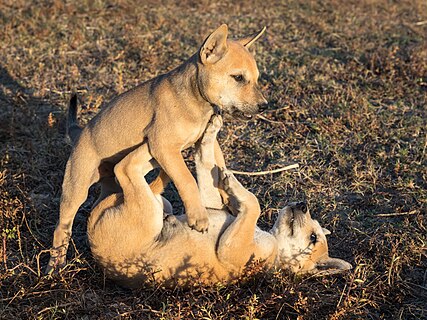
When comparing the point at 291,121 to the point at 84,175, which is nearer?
the point at 84,175

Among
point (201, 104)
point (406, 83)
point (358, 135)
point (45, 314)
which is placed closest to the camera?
point (45, 314)

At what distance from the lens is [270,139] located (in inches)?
306

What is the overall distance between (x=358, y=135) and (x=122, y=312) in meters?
4.47

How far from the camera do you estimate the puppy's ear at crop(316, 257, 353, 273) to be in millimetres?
5145

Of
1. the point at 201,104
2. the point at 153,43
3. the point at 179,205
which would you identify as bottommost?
the point at 179,205

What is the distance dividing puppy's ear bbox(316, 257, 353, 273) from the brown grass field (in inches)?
4.6

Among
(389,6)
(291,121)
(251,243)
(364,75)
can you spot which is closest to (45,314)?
(251,243)

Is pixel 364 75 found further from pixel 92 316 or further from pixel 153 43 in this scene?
pixel 92 316

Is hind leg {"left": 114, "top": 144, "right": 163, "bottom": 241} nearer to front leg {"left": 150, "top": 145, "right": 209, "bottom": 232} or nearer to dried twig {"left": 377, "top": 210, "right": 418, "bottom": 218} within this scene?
front leg {"left": 150, "top": 145, "right": 209, "bottom": 232}

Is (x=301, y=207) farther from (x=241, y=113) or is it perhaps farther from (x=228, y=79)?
(x=228, y=79)

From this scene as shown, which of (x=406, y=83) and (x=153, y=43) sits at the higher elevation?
(x=153, y=43)

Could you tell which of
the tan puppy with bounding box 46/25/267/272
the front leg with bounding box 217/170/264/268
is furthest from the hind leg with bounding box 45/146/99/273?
the front leg with bounding box 217/170/264/268

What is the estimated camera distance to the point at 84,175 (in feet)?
17.0

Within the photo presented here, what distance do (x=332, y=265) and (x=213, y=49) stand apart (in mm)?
2280
